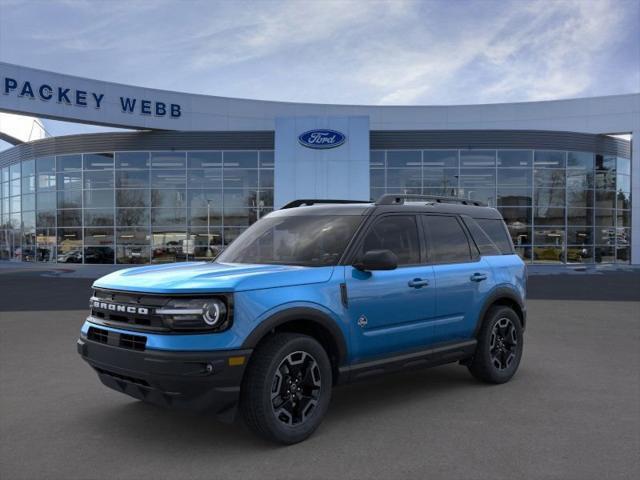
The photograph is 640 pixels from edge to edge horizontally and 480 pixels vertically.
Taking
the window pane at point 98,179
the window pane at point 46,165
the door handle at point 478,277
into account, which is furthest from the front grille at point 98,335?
the window pane at point 46,165

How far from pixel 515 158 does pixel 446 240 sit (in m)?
24.0

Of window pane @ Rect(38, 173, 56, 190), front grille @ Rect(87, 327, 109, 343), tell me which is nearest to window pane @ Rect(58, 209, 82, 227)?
window pane @ Rect(38, 173, 56, 190)

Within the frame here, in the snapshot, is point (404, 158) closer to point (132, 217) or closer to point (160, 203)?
point (160, 203)

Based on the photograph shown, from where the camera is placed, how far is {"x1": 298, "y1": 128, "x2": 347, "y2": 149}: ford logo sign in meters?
24.8

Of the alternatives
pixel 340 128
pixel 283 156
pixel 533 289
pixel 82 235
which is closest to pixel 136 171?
pixel 82 235

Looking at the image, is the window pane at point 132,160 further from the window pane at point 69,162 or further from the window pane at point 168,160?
the window pane at point 69,162

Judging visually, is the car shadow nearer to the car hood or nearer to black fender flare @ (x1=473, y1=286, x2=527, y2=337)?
black fender flare @ (x1=473, y1=286, x2=527, y2=337)

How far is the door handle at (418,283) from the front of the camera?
5.04 metres

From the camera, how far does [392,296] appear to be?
15.9 feet

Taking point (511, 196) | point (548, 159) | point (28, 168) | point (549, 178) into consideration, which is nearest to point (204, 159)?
point (28, 168)

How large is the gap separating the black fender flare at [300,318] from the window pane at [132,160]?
84.7 feet

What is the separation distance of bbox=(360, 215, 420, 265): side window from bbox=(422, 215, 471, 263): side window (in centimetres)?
20

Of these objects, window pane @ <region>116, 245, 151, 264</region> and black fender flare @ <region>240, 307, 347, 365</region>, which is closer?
black fender flare @ <region>240, 307, 347, 365</region>

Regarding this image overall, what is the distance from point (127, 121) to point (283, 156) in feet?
28.0
